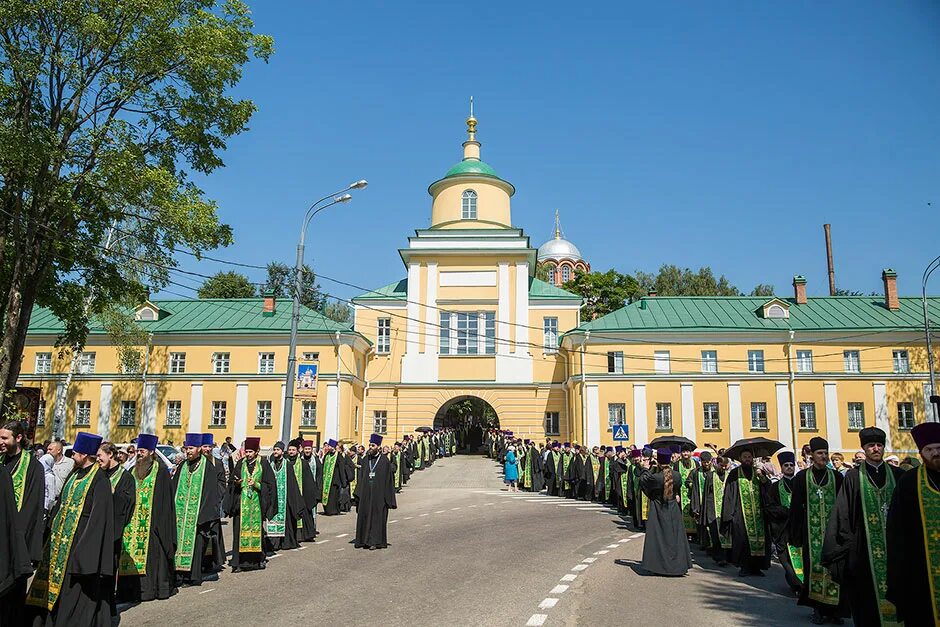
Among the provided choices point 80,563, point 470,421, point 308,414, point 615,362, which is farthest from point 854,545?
point 470,421

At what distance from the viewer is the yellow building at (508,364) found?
119ft

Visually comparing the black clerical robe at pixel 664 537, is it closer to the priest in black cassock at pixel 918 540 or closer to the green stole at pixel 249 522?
the priest in black cassock at pixel 918 540

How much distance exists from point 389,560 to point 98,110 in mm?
13992

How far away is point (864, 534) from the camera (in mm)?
7117

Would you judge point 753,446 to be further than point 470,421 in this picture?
No

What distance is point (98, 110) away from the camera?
18.5 metres

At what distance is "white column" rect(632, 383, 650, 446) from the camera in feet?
118

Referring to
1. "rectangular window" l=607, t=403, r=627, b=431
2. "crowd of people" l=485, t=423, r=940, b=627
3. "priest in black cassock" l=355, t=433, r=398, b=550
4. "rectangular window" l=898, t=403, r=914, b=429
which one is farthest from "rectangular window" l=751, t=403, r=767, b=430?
"priest in black cassock" l=355, t=433, r=398, b=550

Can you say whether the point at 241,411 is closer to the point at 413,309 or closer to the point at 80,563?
the point at 413,309

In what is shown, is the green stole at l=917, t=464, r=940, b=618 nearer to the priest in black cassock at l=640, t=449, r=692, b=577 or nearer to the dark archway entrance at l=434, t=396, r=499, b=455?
the priest in black cassock at l=640, t=449, r=692, b=577

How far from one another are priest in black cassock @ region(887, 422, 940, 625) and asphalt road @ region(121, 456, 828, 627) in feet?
8.60

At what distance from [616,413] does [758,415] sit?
7023mm

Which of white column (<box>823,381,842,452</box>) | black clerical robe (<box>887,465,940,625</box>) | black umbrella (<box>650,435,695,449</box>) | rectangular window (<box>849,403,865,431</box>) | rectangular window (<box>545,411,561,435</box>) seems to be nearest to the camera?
black clerical robe (<box>887,465,940,625</box>)

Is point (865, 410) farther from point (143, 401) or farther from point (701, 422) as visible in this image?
point (143, 401)
